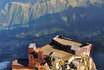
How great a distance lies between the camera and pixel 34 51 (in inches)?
2736

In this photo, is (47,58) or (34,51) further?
(34,51)

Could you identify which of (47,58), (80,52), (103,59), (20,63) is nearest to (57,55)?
(47,58)

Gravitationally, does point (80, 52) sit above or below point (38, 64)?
above

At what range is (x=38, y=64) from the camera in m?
65.3

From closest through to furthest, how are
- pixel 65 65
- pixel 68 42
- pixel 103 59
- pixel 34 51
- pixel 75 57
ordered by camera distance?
pixel 65 65 → pixel 75 57 → pixel 34 51 → pixel 68 42 → pixel 103 59

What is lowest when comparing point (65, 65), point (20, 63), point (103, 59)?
point (103, 59)

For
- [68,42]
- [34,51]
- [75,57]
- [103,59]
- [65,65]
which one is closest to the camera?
[65,65]

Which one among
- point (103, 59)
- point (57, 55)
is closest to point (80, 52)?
point (57, 55)

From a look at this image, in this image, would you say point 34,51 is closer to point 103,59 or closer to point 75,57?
point 75,57

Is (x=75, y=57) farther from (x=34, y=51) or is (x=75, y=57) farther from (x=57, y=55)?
(x=34, y=51)

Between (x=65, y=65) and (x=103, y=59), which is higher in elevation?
(x=65, y=65)

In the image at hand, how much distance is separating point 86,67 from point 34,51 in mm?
19531

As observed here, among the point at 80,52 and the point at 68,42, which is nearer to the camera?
the point at 80,52

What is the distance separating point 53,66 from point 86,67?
11785 mm
